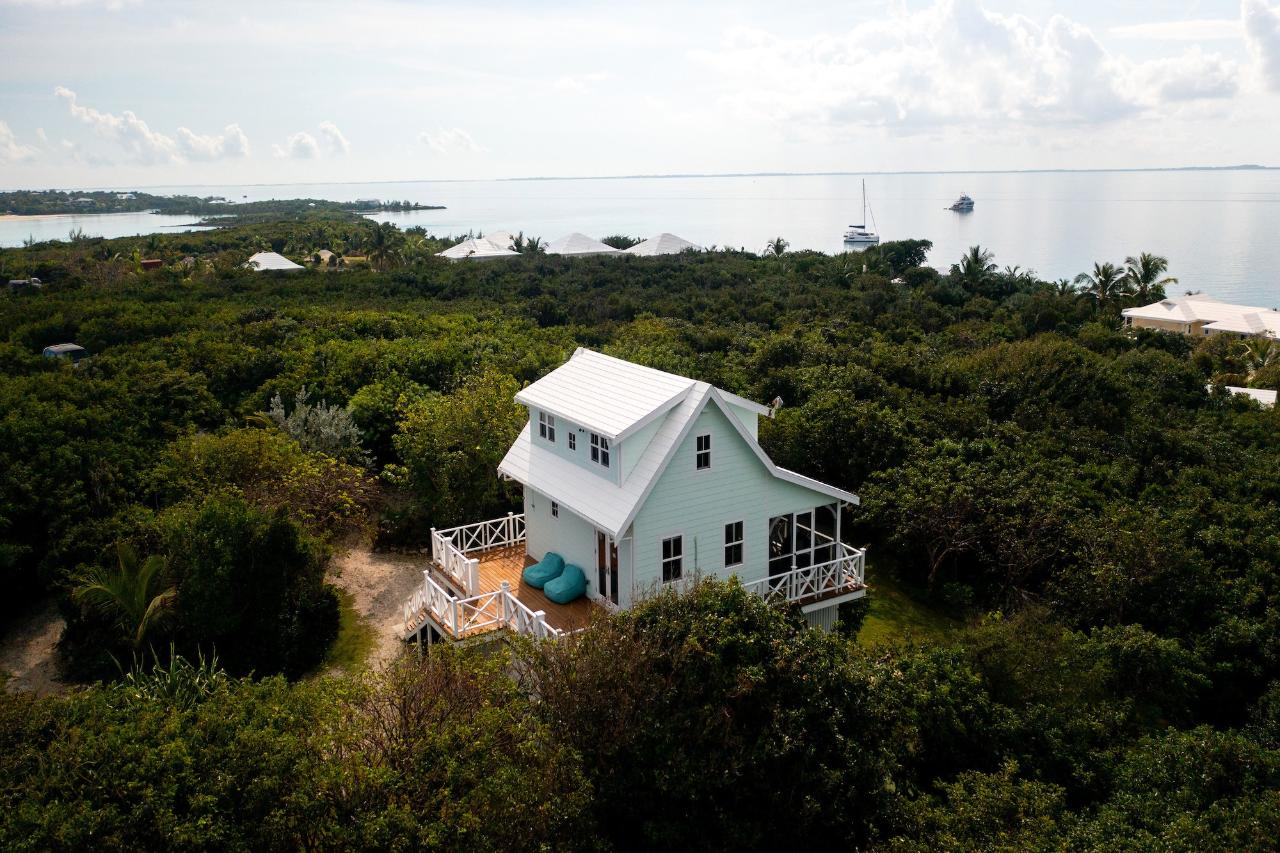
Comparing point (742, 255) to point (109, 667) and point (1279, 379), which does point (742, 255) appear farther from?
point (109, 667)

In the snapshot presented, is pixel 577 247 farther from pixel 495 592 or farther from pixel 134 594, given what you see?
pixel 495 592

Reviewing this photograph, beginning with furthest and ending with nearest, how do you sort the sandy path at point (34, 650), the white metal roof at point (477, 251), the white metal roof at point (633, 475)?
the white metal roof at point (477, 251)
the sandy path at point (34, 650)
the white metal roof at point (633, 475)

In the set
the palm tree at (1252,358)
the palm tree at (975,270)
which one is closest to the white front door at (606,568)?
the palm tree at (1252,358)

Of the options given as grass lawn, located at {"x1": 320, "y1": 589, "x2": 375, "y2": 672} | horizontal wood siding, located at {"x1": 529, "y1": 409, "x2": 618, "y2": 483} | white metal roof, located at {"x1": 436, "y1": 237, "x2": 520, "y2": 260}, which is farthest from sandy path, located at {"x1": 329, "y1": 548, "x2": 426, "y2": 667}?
white metal roof, located at {"x1": 436, "y1": 237, "x2": 520, "y2": 260}

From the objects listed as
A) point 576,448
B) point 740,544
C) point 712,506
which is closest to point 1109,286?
point 740,544

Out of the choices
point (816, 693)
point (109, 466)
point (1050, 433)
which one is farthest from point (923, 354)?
point (109, 466)

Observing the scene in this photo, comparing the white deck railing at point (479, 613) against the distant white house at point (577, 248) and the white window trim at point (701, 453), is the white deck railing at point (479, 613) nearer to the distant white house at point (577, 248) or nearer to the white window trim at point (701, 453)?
the white window trim at point (701, 453)

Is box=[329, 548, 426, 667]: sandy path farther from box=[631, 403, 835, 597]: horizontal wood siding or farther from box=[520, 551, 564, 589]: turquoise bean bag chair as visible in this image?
box=[631, 403, 835, 597]: horizontal wood siding
